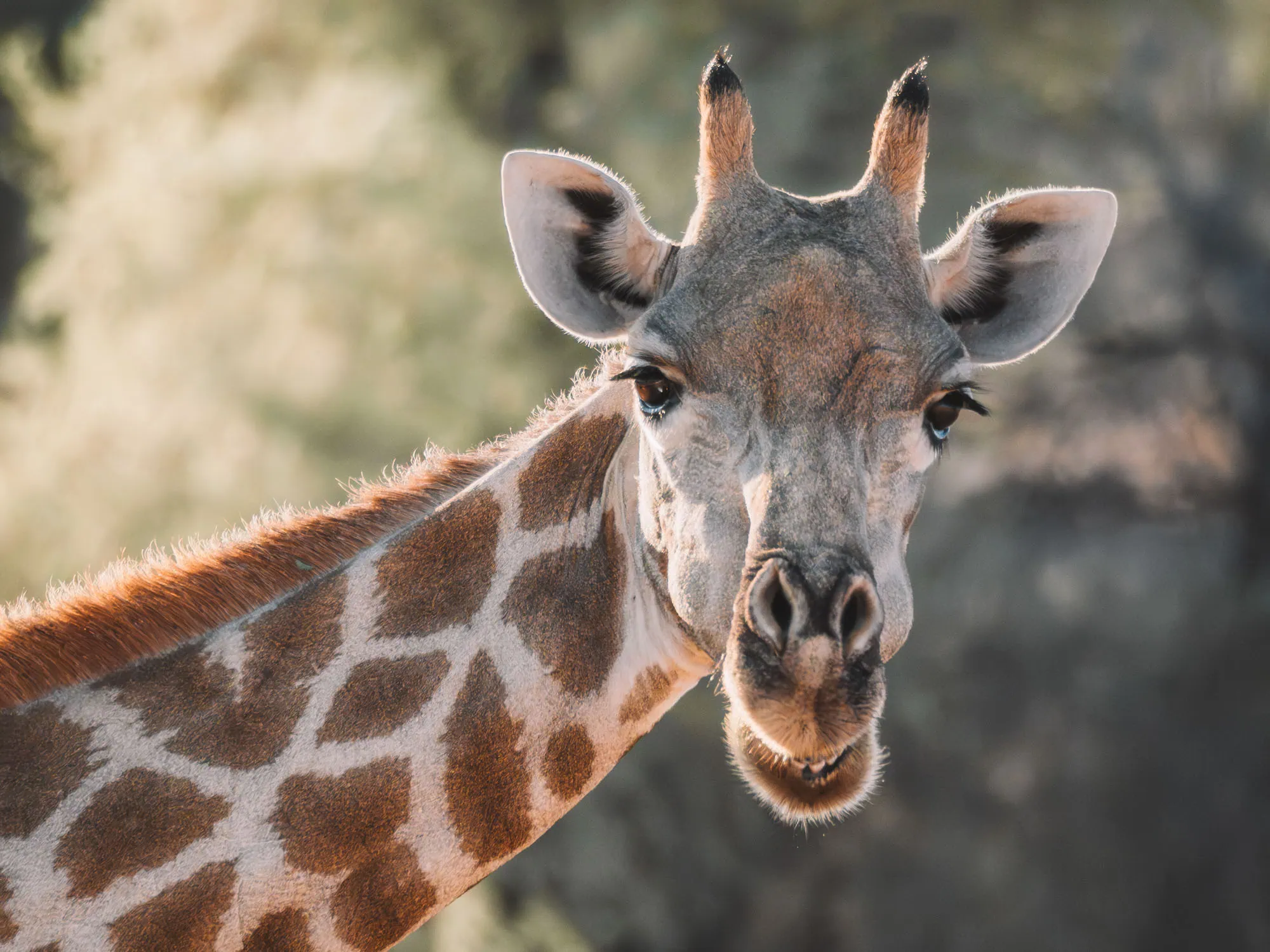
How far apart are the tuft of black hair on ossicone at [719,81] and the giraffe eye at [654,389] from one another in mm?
980

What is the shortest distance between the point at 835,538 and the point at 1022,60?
494 inches

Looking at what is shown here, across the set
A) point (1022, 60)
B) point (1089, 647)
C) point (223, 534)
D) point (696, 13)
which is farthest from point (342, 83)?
point (223, 534)

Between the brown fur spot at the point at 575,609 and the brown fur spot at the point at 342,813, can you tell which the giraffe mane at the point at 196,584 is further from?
the brown fur spot at the point at 342,813

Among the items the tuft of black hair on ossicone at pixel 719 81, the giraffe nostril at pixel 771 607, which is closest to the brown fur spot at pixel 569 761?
the giraffe nostril at pixel 771 607

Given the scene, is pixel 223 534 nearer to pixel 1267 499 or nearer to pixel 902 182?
pixel 902 182

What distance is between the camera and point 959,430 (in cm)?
1385

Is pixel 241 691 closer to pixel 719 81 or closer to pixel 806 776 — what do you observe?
pixel 806 776

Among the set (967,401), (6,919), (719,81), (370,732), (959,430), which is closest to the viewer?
(6,919)

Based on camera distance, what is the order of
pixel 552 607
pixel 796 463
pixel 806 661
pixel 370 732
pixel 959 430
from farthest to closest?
1. pixel 959 430
2. pixel 552 607
3. pixel 370 732
4. pixel 796 463
5. pixel 806 661

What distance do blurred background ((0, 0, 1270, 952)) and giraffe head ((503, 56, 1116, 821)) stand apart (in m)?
9.19

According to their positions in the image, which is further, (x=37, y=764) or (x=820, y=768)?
(x=37, y=764)

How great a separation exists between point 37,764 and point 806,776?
206cm

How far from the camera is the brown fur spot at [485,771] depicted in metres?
3.57

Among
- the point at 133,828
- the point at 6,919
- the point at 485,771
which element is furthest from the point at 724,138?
the point at 6,919
